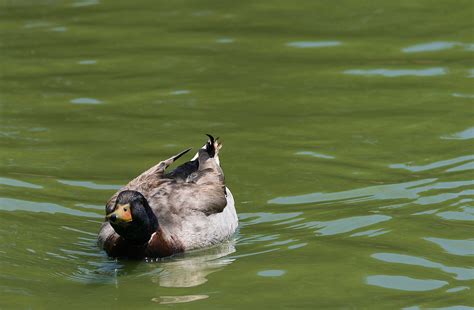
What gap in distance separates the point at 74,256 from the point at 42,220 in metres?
1.17

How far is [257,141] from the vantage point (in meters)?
16.2

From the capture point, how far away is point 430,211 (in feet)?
44.5

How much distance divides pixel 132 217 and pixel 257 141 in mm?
4077

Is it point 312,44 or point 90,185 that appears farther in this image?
point 312,44

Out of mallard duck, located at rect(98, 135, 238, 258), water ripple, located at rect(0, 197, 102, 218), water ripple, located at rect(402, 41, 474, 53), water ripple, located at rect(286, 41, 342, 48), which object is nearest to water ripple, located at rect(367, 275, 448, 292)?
mallard duck, located at rect(98, 135, 238, 258)

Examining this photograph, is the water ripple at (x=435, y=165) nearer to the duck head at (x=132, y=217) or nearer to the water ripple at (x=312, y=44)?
the duck head at (x=132, y=217)

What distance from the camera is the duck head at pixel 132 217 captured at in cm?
1234

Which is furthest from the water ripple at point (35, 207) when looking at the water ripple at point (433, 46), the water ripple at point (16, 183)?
the water ripple at point (433, 46)

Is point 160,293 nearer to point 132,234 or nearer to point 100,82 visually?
point 132,234

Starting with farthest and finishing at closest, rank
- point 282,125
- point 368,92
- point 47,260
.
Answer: point 368,92 < point 282,125 < point 47,260

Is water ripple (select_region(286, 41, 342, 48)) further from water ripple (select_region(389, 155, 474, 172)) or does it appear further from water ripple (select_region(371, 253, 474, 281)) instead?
water ripple (select_region(371, 253, 474, 281))

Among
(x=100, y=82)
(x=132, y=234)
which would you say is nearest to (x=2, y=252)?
(x=132, y=234)

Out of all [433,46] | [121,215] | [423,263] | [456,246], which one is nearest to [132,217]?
[121,215]

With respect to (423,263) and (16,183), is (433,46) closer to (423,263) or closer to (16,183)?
(16,183)
